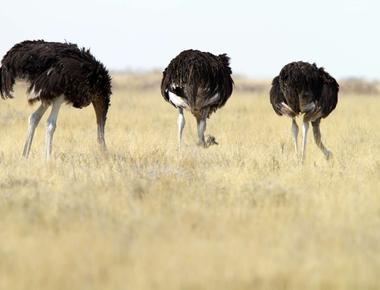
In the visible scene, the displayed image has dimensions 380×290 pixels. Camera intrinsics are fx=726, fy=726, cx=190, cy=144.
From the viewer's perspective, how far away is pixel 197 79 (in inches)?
463

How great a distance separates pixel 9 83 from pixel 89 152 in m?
2.31

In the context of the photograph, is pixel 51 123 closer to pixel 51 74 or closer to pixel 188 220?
pixel 51 74

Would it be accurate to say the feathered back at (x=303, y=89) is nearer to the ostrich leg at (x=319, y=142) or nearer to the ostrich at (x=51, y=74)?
the ostrich leg at (x=319, y=142)

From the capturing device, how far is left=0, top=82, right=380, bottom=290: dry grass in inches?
194

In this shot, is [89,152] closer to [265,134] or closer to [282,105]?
[282,105]

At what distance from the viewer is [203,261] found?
5.17 metres

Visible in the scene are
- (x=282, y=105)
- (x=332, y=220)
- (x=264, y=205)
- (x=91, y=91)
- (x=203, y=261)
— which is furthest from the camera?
(x=282, y=105)

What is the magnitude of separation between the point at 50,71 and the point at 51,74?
5cm

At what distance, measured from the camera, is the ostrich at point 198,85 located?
11820 millimetres

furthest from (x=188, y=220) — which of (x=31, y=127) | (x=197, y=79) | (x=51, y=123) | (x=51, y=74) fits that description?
(x=197, y=79)

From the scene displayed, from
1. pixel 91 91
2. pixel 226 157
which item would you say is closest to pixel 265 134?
pixel 226 157

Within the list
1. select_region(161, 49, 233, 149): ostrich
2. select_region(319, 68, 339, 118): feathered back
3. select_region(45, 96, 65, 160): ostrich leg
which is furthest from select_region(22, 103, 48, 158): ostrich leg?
select_region(319, 68, 339, 118): feathered back

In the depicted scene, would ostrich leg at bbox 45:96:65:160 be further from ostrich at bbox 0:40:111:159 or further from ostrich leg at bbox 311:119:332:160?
ostrich leg at bbox 311:119:332:160

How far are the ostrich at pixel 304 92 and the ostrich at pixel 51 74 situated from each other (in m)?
2.86
